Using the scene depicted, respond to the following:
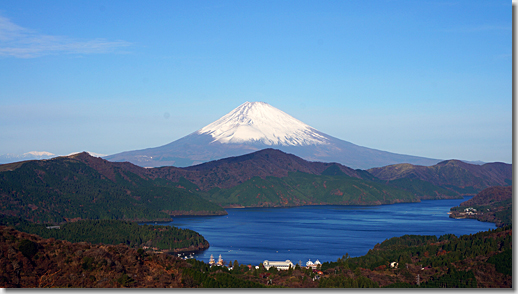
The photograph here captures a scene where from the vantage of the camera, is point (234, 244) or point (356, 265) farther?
point (234, 244)

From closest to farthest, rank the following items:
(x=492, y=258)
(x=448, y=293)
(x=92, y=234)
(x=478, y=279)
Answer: (x=448, y=293) < (x=478, y=279) < (x=492, y=258) < (x=92, y=234)

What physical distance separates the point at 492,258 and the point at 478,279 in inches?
223

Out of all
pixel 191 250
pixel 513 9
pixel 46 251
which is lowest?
pixel 191 250

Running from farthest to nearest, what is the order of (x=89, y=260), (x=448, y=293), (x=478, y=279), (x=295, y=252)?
(x=295, y=252), (x=478, y=279), (x=89, y=260), (x=448, y=293)

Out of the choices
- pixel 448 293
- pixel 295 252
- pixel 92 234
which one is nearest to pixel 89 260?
pixel 448 293

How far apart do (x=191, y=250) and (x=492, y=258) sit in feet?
291

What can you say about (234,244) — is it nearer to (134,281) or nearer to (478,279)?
(478,279)

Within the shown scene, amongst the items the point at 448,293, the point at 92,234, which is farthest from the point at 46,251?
the point at 92,234

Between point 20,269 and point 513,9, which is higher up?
point 513,9

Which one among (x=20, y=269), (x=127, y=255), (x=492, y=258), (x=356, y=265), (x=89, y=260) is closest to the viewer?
(x=20, y=269)

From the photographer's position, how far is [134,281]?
4656 centimetres

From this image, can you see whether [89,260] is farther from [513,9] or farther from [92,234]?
[92,234]

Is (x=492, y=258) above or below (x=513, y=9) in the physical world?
below

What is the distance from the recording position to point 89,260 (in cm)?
5109
